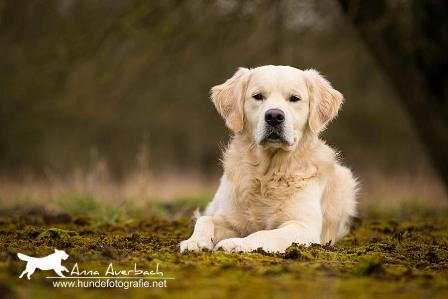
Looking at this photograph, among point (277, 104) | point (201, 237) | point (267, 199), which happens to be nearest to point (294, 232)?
point (267, 199)

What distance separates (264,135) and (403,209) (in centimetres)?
422

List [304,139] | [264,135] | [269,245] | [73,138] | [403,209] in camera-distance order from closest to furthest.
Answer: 1. [269,245]
2. [264,135]
3. [304,139]
4. [403,209]
5. [73,138]

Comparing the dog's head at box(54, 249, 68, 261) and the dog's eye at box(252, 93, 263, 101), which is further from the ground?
the dog's eye at box(252, 93, 263, 101)

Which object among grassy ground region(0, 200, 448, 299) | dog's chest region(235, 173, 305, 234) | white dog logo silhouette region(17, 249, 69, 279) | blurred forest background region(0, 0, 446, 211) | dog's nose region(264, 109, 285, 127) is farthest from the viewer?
blurred forest background region(0, 0, 446, 211)

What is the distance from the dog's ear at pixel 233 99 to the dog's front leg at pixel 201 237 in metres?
0.81

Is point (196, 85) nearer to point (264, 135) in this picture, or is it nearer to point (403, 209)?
point (403, 209)

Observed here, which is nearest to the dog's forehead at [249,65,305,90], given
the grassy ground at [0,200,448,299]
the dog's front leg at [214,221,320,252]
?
the dog's front leg at [214,221,320,252]

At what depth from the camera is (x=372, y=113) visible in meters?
16.4

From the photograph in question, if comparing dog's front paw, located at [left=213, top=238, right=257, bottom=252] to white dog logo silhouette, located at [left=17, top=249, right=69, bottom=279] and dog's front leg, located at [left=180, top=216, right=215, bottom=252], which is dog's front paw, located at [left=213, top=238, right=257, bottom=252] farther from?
white dog logo silhouette, located at [left=17, top=249, right=69, bottom=279]

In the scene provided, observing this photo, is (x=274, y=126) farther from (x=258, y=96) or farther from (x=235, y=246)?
(x=235, y=246)

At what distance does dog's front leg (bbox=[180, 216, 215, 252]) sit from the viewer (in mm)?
3729

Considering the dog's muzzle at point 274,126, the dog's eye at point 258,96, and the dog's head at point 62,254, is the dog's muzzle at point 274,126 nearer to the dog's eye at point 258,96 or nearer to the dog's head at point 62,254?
the dog's eye at point 258,96

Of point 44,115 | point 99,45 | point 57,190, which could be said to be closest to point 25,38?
point 44,115

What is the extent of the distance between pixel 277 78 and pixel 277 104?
0.24 metres
